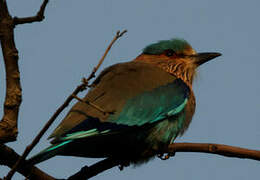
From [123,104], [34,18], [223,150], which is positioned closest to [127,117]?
[123,104]

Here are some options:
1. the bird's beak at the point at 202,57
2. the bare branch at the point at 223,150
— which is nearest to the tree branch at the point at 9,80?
the bare branch at the point at 223,150

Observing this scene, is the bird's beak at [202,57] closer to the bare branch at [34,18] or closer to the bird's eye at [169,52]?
the bird's eye at [169,52]

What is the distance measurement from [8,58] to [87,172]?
134cm

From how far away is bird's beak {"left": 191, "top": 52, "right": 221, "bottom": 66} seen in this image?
6.48 m

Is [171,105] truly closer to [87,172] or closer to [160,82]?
[160,82]

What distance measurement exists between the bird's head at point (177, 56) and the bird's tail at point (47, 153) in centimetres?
283

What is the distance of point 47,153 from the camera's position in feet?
12.1

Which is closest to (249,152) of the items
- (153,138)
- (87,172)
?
(153,138)

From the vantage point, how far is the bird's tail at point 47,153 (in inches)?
141

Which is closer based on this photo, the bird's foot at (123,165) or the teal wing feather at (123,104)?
the teal wing feather at (123,104)

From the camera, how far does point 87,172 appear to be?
13.7ft

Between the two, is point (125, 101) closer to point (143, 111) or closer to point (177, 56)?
point (143, 111)

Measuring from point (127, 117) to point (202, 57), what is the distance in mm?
2327

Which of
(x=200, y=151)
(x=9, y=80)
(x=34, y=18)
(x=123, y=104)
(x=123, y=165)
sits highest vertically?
(x=34, y=18)
